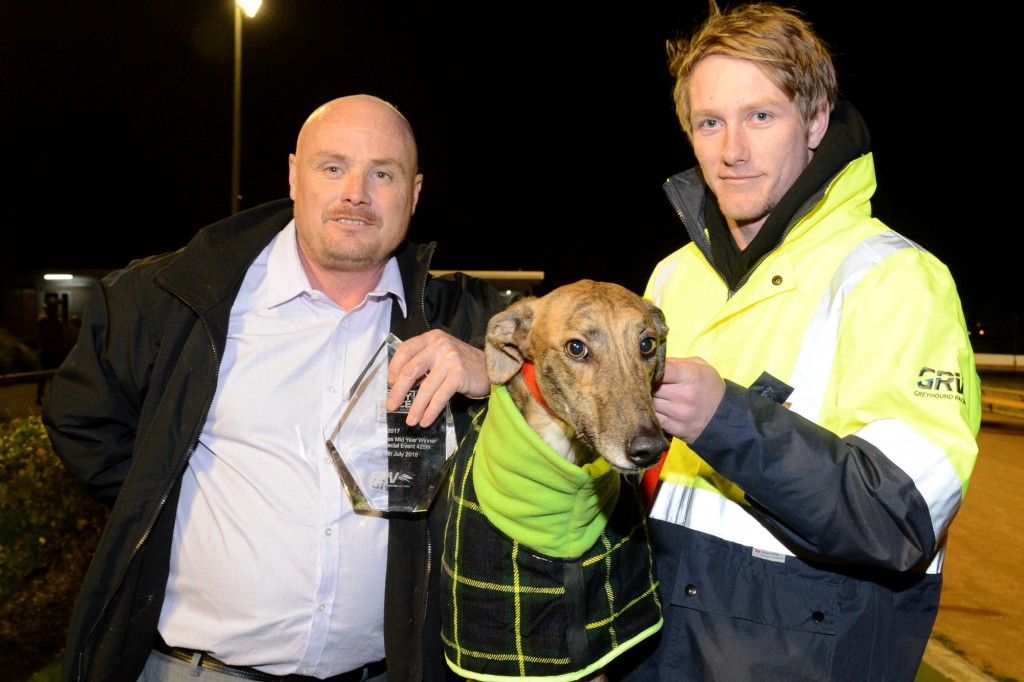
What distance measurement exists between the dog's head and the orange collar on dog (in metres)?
0.01

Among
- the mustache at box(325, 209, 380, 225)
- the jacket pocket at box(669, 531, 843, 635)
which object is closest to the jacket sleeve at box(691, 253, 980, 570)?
the jacket pocket at box(669, 531, 843, 635)

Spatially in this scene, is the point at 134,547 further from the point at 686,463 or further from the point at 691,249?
the point at 691,249

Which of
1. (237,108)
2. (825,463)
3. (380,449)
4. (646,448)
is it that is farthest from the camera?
(237,108)

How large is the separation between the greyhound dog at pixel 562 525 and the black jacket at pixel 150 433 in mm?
258

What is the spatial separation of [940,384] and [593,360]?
76 centimetres

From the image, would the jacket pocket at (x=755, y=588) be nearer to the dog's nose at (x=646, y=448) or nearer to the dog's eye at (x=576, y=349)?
the dog's nose at (x=646, y=448)

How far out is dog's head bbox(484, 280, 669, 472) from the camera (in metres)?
1.71

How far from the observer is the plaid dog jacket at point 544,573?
6.12 feet

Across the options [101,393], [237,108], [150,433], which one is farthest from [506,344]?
[237,108]

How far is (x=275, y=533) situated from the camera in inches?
89.5

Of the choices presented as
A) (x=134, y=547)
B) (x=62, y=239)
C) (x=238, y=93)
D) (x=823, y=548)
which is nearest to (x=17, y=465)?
(x=134, y=547)

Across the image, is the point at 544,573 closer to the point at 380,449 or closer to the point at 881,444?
the point at 380,449

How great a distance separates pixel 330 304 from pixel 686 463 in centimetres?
124

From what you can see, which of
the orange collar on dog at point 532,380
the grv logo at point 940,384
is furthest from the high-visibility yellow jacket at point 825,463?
the orange collar on dog at point 532,380
